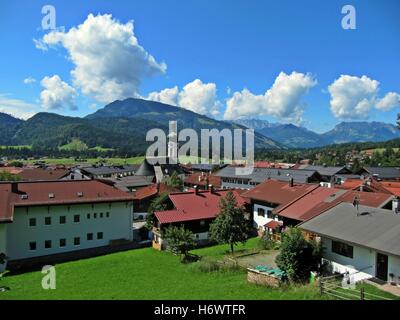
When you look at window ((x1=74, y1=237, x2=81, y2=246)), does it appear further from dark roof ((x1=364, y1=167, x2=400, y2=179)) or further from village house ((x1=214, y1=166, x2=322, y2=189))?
dark roof ((x1=364, y1=167, x2=400, y2=179))

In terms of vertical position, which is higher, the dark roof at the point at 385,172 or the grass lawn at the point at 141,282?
the dark roof at the point at 385,172

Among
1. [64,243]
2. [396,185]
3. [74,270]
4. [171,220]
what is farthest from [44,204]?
[396,185]

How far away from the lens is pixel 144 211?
57062 mm

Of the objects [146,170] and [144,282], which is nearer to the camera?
[144,282]

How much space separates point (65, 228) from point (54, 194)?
398 cm

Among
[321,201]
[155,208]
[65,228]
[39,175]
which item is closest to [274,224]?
[321,201]

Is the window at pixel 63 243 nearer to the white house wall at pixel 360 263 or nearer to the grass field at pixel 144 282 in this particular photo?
the grass field at pixel 144 282

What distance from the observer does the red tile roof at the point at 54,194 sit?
113ft

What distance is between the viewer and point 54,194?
1484 inches

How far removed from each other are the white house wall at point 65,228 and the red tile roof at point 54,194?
0.69 metres

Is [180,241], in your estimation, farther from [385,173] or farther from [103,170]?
[103,170]

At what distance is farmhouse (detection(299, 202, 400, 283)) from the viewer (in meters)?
19.7

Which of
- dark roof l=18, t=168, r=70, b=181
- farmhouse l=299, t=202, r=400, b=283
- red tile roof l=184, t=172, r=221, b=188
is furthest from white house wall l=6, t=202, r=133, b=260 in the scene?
dark roof l=18, t=168, r=70, b=181

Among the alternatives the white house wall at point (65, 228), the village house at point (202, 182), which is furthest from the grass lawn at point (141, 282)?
the village house at point (202, 182)
